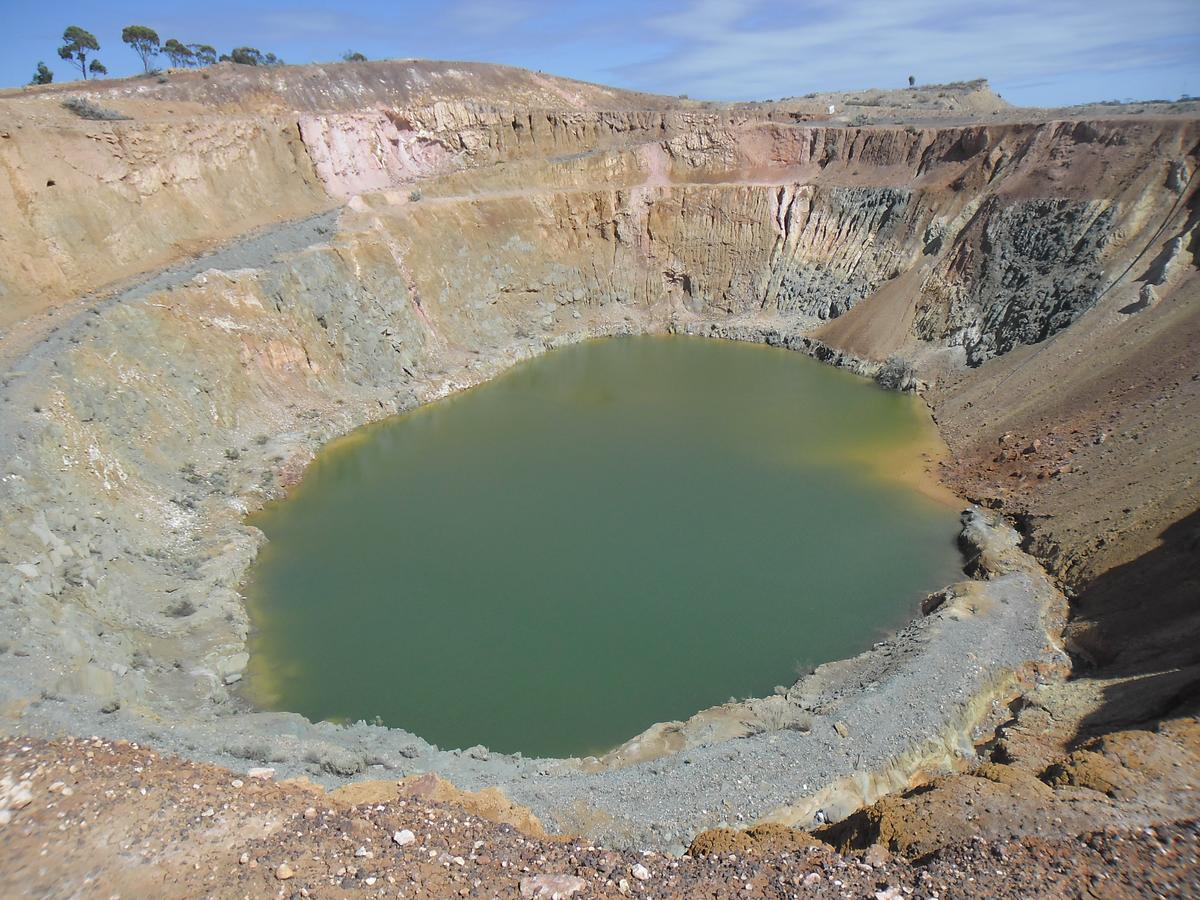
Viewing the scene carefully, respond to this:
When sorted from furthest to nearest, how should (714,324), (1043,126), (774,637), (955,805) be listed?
(714,324) < (1043,126) < (774,637) < (955,805)

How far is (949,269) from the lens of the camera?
35094 millimetres

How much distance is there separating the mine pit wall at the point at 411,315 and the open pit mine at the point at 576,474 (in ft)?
0.51

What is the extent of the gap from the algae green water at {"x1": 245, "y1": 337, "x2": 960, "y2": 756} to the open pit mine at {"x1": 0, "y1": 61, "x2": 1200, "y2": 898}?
20 cm

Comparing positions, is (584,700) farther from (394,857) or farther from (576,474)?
(576,474)

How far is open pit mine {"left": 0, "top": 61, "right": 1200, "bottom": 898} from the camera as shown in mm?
9359

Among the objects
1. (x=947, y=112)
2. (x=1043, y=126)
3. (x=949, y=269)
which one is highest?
(x=947, y=112)

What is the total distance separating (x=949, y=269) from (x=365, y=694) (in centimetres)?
3144

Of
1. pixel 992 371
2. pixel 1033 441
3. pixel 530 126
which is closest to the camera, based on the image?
pixel 1033 441

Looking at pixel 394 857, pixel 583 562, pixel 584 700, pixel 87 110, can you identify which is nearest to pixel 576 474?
pixel 583 562

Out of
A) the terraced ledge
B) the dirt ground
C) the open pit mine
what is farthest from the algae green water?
the dirt ground

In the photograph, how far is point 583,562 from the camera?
20.0 meters

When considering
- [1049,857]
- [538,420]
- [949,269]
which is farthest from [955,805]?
[949,269]

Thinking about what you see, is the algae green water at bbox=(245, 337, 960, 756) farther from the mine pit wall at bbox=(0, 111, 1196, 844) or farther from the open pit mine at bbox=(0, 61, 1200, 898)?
the mine pit wall at bbox=(0, 111, 1196, 844)

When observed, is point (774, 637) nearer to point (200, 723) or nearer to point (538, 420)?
point (200, 723)
